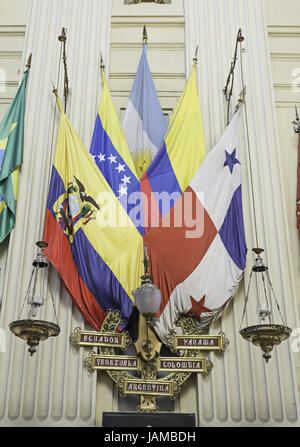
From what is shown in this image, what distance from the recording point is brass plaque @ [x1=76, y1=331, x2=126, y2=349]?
206 inches

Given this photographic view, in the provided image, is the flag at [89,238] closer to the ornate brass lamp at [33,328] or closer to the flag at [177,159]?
the flag at [177,159]

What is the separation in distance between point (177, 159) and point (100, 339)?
200cm

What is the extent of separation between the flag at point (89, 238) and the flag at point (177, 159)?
38 cm

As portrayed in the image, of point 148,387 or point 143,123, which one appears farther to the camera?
point 143,123

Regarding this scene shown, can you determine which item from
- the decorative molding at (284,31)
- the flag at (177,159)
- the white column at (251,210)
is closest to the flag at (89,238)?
the flag at (177,159)

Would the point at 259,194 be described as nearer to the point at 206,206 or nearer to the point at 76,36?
the point at 206,206

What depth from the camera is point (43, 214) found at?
19.3 feet

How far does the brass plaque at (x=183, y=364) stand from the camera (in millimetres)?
5172

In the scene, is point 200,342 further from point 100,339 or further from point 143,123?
point 143,123

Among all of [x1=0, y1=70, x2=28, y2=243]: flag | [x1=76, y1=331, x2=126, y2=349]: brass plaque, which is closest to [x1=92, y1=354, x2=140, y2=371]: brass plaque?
[x1=76, y1=331, x2=126, y2=349]: brass plaque

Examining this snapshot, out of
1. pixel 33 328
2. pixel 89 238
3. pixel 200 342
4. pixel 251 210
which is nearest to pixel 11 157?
pixel 89 238

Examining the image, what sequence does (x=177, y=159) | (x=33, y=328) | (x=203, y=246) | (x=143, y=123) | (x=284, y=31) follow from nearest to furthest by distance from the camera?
(x=33, y=328) → (x=203, y=246) → (x=177, y=159) → (x=143, y=123) → (x=284, y=31)

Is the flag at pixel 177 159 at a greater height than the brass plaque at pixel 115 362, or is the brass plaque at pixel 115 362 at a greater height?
the flag at pixel 177 159
